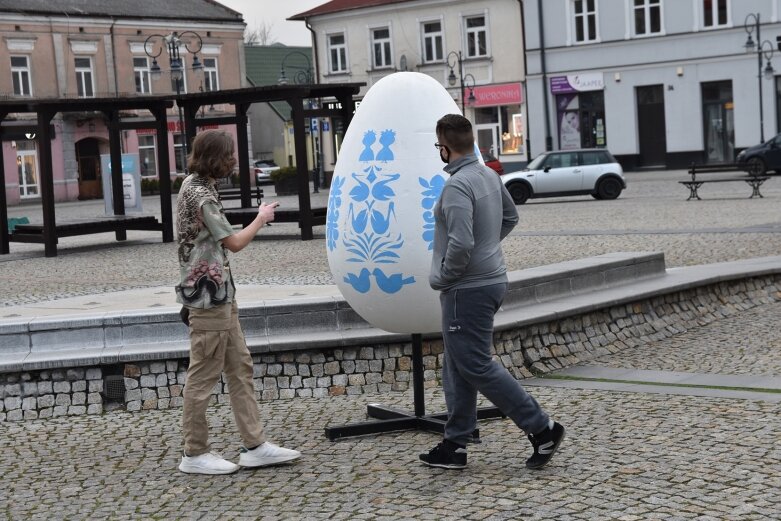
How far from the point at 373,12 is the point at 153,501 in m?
49.9

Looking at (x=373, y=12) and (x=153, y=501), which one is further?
(x=373, y=12)

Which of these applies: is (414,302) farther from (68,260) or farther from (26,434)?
(68,260)

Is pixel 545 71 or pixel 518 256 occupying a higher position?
pixel 545 71

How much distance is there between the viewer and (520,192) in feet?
107

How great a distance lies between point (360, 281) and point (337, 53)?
5028cm

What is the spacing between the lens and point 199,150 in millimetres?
6508

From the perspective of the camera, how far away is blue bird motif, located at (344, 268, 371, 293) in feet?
23.8

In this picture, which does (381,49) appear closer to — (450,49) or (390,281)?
(450,49)

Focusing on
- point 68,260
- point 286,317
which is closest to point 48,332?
point 286,317

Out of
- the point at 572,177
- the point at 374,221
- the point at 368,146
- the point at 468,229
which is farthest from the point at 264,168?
the point at 468,229

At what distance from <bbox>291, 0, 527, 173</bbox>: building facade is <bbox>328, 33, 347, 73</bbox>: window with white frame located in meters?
0.04

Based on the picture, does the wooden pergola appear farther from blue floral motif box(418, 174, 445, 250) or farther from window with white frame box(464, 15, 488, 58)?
window with white frame box(464, 15, 488, 58)

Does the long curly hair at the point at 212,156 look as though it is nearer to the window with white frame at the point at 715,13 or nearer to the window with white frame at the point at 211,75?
the window with white frame at the point at 715,13

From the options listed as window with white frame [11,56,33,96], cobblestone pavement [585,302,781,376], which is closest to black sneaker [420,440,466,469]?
cobblestone pavement [585,302,781,376]
